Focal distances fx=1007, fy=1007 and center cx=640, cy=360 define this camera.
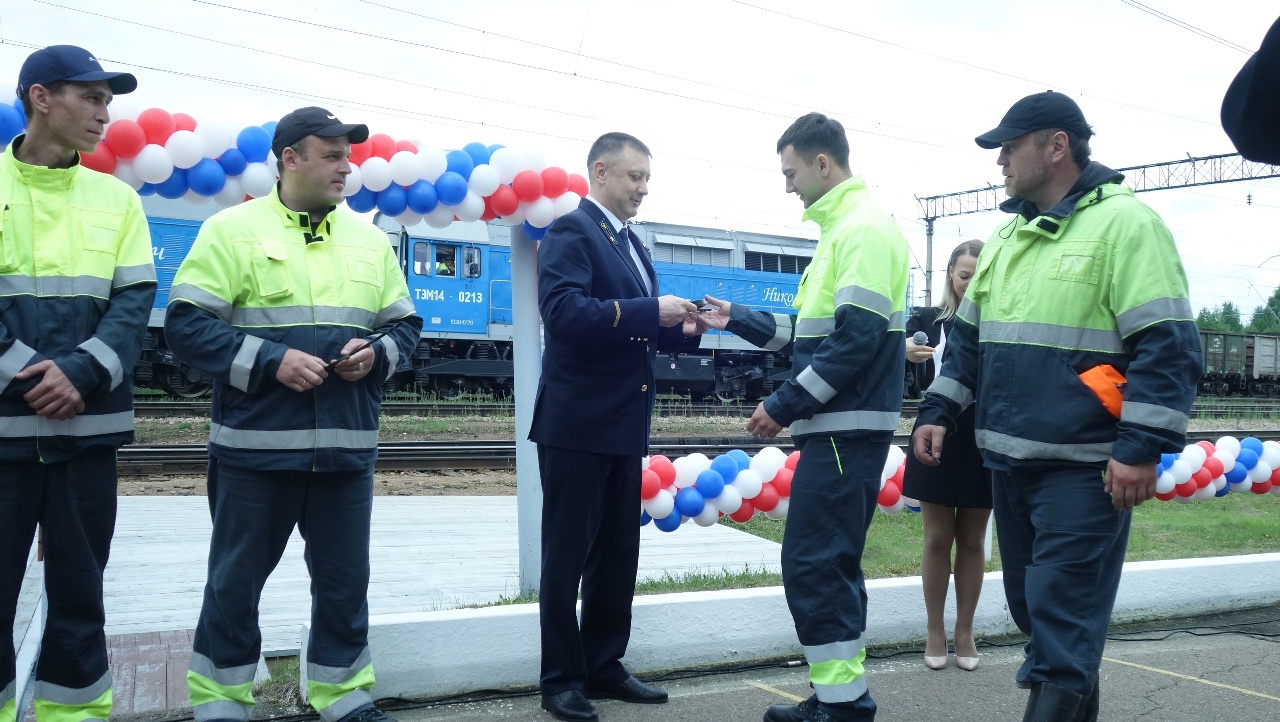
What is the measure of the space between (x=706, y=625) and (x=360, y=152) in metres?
2.52

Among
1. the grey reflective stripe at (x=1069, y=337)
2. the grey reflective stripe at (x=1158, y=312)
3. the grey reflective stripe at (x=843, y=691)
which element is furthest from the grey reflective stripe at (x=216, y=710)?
the grey reflective stripe at (x=1158, y=312)

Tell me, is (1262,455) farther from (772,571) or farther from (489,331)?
(489,331)

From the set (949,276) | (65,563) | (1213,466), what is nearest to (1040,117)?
(949,276)

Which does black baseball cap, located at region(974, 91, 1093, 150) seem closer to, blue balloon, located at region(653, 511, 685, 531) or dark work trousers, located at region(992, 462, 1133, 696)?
dark work trousers, located at region(992, 462, 1133, 696)

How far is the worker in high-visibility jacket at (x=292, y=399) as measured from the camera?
305 centimetres

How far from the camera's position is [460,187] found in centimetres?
451

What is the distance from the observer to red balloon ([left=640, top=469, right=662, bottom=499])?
180 inches

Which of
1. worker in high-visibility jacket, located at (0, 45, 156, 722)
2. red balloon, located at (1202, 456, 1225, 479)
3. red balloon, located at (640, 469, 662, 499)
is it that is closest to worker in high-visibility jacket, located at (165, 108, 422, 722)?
worker in high-visibility jacket, located at (0, 45, 156, 722)

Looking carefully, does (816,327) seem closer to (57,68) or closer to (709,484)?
(709,484)

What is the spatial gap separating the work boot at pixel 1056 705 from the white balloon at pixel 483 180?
3.04 m

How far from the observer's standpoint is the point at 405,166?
14.5ft

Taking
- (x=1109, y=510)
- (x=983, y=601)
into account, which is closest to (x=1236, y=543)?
(x=983, y=601)

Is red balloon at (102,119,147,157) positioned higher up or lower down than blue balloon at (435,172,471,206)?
higher up

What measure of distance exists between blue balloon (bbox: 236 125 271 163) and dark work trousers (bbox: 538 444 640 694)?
5.91 ft
